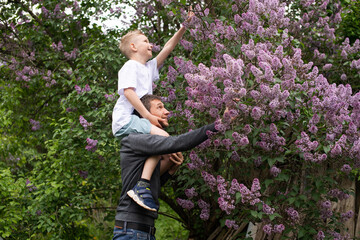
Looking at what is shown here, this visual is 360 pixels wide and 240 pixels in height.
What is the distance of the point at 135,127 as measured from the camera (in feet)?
10.8

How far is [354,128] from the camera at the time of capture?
3.21 meters

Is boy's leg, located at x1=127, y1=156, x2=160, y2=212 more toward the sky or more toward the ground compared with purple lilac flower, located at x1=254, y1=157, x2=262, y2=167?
more toward the ground

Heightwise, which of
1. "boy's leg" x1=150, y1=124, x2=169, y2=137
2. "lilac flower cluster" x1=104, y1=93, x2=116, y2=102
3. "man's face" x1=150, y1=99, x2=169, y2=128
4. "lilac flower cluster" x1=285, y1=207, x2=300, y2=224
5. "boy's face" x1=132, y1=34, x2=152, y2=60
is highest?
"boy's face" x1=132, y1=34, x2=152, y2=60

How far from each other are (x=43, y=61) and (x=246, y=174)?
3980 millimetres

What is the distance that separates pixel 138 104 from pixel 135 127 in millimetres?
175

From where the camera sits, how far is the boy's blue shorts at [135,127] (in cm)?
328

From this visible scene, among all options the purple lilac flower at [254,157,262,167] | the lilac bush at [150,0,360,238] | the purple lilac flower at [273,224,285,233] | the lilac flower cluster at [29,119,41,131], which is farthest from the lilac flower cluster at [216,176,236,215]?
the lilac flower cluster at [29,119,41,131]

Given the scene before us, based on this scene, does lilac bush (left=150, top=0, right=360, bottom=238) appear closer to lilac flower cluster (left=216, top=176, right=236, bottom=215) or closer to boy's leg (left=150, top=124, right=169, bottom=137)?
lilac flower cluster (left=216, top=176, right=236, bottom=215)

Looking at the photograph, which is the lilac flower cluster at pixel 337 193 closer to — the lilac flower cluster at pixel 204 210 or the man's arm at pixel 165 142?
the lilac flower cluster at pixel 204 210

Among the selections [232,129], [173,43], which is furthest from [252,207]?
[173,43]

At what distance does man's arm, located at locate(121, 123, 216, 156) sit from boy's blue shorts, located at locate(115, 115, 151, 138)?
67 mm

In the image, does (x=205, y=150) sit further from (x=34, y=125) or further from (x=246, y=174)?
(x=34, y=125)

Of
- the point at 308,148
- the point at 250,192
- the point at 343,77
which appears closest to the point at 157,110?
the point at 250,192

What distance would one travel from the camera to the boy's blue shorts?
129 inches
